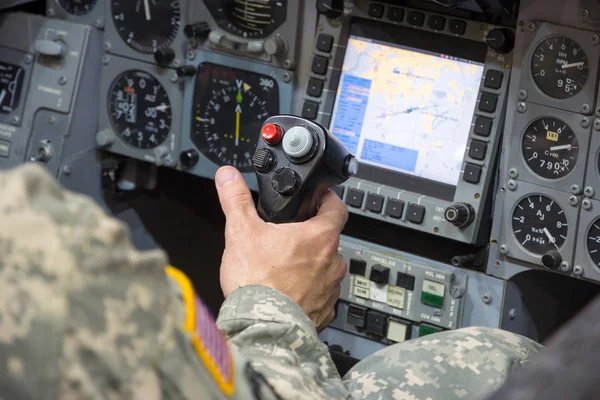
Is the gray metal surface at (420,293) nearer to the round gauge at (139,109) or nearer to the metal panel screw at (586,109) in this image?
the metal panel screw at (586,109)

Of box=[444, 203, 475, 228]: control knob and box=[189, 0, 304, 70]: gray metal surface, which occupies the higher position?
box=[189, 0, 304, 70]: gray metal surface

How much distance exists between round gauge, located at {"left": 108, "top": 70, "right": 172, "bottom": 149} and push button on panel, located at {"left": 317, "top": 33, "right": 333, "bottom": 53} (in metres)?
0.70

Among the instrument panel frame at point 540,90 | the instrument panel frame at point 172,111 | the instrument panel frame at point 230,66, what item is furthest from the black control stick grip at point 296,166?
the instrument panel frame at point 172,111

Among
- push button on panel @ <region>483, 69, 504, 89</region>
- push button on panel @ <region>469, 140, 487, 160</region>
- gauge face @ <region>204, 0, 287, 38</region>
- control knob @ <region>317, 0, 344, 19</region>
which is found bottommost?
push button on panel @ <region>469, 140, 487, 160</region>

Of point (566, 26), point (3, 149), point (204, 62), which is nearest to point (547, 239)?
point (566, 26)

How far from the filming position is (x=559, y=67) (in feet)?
10.1

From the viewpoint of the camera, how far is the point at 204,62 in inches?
147

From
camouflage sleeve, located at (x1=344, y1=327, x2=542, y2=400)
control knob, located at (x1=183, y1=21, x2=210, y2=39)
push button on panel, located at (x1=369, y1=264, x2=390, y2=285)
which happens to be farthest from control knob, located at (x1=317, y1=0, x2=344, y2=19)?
camouflage sleeve, located at (x1=344, y1=327, x2=542, y2=400)

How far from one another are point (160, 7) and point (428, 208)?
1.33 meters

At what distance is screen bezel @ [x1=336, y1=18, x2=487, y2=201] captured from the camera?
3.33 meters

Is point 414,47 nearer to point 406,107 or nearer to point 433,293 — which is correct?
point 406,107

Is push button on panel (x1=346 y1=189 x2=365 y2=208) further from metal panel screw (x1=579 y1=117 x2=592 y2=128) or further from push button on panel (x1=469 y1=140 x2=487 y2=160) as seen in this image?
metal panel screw (x1=579 y1=117 x2=592 y2=128)

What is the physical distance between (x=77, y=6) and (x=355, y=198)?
4.86ft

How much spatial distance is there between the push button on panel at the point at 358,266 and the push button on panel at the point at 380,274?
0.04m
